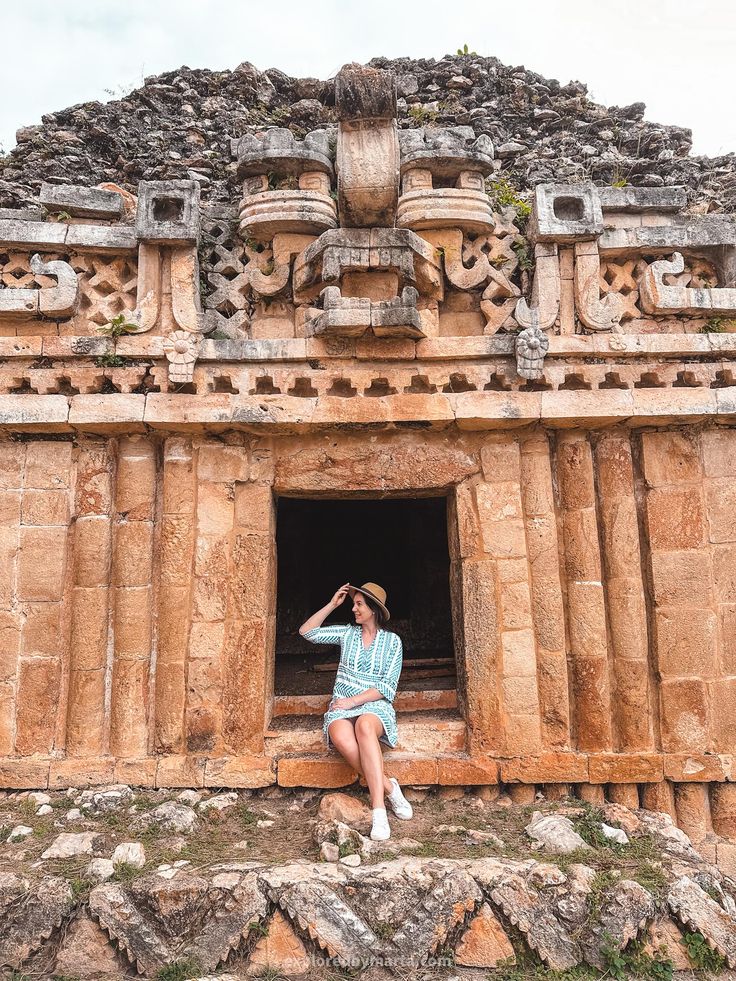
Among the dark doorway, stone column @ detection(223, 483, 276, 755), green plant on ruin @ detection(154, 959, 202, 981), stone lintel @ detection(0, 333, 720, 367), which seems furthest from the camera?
the dark doorway

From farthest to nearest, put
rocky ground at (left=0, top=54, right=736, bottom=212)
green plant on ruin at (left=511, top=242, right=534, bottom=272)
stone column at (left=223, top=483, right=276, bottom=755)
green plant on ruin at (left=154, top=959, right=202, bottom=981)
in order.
Result: rocky ground at (left=0, top=54, right=736, bottom=212)
green plant on ruin at (left=511, top=242, right=534, bottom=272)
stone column at (left=223, top=483, right=276, bottom=755)
green plant on ruin at (left=154, top=959, right=202, bottom=981)

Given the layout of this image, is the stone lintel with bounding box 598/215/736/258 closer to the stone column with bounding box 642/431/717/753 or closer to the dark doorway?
the stone column with bounding box 642/431/717/753

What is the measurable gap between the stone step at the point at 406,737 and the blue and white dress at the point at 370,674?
14cm

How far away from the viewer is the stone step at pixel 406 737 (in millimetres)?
5098

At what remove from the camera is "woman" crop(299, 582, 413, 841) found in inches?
183

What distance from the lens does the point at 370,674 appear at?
509 centimetres

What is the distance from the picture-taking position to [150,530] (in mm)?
5129

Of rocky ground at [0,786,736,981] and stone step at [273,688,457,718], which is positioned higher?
stone step at [273,688,457,718]

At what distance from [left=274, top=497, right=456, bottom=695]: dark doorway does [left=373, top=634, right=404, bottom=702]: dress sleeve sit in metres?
3.66

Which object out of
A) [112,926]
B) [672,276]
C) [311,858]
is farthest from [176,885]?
[672,276]

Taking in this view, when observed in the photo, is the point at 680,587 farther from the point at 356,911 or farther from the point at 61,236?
the point at 61,236

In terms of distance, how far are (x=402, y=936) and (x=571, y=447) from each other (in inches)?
135

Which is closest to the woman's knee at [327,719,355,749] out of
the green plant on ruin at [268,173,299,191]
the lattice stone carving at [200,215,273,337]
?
the lattice stone carving at [200,215,273,337]

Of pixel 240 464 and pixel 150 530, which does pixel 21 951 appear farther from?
pixel 240 464
